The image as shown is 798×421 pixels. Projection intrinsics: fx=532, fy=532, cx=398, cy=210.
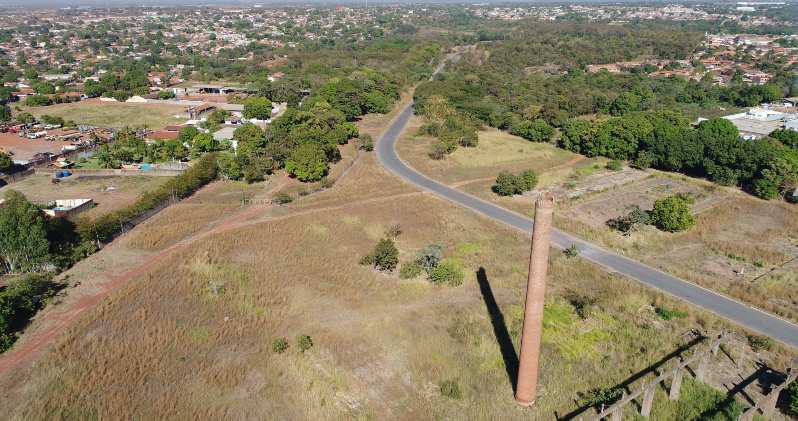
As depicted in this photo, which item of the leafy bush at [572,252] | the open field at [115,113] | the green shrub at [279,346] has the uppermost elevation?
the green shrub at [279,346]

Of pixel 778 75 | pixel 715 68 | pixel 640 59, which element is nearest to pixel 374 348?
pixel 778 75

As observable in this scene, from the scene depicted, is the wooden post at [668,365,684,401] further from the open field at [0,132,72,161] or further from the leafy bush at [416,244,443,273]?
the open field at [0,132,72,161]

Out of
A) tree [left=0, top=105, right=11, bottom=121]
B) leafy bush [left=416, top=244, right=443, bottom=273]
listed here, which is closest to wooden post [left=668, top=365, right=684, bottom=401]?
leafy bush [left=416, top=244, right=443, bottom=273]

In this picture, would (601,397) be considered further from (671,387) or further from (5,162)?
(5,162)

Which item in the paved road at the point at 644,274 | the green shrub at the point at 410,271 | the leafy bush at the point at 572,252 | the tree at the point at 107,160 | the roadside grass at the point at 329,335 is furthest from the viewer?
the tree at the point at 107,160

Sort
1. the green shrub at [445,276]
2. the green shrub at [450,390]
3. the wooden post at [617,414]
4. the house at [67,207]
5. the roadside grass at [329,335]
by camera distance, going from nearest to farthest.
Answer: the wooden post at [617,414] < the roadside grass at [329,335] < the green shrub at [450,390] < the green shrub at [445,276] < the house at [67,207]

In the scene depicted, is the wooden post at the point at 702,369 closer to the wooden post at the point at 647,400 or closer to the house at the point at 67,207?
the wooden post at the point at 647,400

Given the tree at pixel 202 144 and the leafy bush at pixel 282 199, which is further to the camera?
the tree at pixel 202 144

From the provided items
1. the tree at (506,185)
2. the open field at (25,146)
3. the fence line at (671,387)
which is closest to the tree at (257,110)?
the open field at (25,146)

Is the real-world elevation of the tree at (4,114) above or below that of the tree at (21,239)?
below
